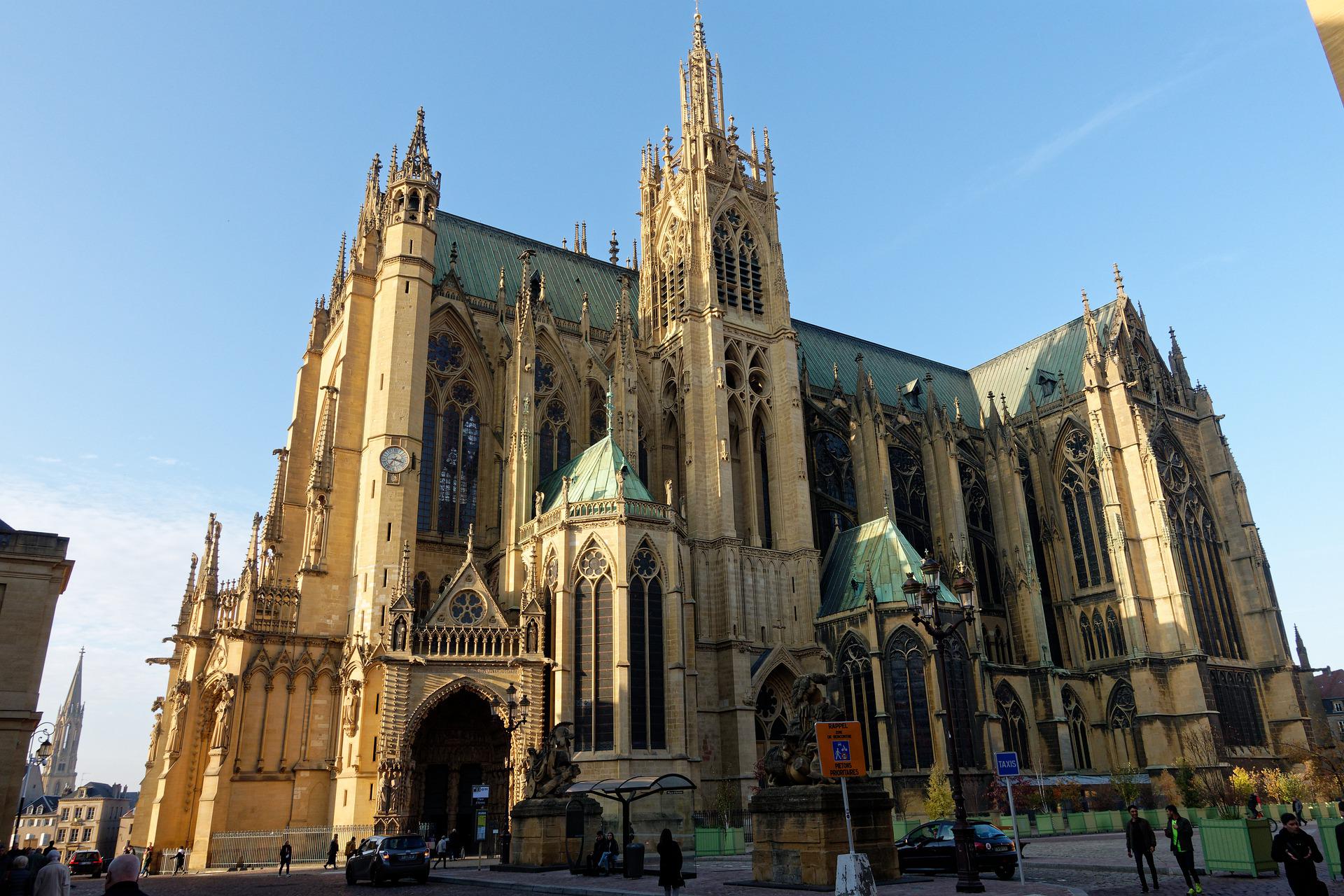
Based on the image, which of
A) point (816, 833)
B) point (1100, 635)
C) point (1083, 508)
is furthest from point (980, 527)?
point (816, 833)

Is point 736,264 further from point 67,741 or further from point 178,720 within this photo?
point 67,741

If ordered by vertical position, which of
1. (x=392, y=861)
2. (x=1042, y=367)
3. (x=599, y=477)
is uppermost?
(x=1042, y=367)

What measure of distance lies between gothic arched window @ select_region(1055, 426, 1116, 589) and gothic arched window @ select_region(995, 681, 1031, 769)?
1074 cm

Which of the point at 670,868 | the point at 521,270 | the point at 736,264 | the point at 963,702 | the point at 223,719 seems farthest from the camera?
the point at 521,270

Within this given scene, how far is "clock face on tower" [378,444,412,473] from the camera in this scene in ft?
122

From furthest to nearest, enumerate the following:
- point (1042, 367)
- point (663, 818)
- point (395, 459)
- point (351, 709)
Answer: point (1042, 367)
point (395, 459)
point (663, 818)
point (351, 709)

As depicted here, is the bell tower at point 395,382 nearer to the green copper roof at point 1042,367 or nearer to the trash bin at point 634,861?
the trash bin at point 634,861

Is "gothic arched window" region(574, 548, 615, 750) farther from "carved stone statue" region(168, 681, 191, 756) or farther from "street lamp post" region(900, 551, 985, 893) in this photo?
"street lamp post" region(900, 551, 985, 893)

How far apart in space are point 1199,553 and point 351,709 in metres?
45.6

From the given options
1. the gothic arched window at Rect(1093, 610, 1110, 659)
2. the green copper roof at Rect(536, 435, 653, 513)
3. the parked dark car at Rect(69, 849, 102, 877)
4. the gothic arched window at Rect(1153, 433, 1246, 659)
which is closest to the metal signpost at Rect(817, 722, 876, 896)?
the green copper roof at Rect(536, 435, 653, 513)

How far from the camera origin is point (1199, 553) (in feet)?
182

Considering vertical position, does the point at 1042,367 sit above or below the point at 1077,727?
above

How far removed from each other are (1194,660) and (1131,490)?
930 centimetres

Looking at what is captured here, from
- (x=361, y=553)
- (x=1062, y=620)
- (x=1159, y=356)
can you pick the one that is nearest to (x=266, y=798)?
(x=361, y=553)
